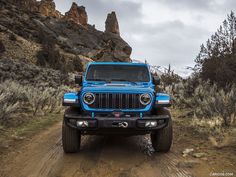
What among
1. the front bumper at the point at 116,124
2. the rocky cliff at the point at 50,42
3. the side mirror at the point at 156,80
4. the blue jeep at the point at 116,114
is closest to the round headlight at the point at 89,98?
the blue jeep at the point at 116,114

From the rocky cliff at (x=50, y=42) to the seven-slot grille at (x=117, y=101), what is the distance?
79.2 ft

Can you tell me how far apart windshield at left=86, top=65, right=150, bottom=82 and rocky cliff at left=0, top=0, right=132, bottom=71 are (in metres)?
22.5

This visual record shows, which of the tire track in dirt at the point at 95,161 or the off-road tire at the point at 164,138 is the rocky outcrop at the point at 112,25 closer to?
the tire track in dirt at the point at 95,161

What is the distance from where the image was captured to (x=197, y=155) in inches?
192

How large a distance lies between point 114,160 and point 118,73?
2365 millimetres

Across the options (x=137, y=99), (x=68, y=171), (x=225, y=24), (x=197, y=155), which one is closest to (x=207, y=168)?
(x=197, y=155)

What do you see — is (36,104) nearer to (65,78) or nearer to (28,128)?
(28,128)

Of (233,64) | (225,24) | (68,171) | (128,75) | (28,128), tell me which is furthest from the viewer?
(225,24)

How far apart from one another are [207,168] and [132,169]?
1.24 m

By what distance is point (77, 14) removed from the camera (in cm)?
9712

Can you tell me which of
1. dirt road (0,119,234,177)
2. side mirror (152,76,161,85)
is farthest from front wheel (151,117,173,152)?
side mirror (152,76,161,85)

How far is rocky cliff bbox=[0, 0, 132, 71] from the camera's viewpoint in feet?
105

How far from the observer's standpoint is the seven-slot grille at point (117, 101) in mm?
4785

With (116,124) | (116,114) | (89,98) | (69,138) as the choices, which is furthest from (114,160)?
(89,98)
